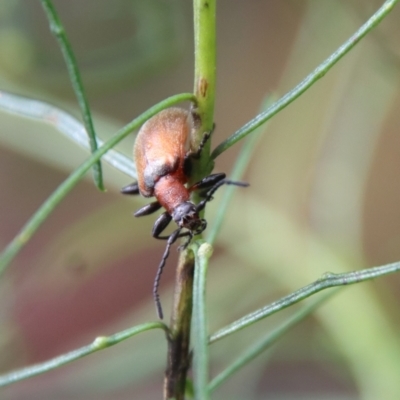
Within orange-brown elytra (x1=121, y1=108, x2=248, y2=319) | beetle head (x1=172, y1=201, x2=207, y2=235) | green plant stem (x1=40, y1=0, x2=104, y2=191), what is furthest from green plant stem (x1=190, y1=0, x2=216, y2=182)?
orange-brown elytra (x1=121, y1=108, x2=248, y2=319)

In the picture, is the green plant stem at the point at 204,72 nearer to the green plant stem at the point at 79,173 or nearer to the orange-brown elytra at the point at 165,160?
the green plant stem at the point at 79,173

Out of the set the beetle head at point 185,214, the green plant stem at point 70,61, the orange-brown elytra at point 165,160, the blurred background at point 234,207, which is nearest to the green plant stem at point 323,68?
the green plant stem at point 70,61

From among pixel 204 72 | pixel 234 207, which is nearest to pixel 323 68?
pixel 204 72

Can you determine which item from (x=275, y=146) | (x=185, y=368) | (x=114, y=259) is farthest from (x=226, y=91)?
(x=185, y=368)

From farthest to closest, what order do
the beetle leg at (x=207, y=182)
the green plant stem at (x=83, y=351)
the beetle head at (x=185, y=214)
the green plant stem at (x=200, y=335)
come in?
the beetle head at (x=185, y=214) → the beetle leg at (x=207, y=182) → the green plant stem at (x=83, y=351) → the green plant stem at (x=200, y=335)

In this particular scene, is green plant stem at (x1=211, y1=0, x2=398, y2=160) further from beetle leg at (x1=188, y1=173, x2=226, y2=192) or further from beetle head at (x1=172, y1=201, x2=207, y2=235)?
beetle head at (x1=172, y1=201, x2=207, y2=235)

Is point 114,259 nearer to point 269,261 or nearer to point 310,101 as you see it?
point 269,261
